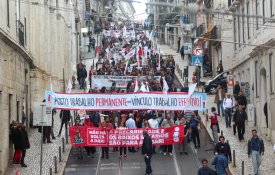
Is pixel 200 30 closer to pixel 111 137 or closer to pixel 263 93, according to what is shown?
pixel 263 93

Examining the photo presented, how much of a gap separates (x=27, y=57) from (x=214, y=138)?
9.84m

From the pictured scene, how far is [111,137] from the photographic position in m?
24.4

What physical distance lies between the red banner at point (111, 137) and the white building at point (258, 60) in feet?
15.5

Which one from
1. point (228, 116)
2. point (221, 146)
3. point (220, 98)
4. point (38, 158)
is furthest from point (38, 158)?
point (220, 98)

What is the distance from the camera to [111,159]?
24375mm

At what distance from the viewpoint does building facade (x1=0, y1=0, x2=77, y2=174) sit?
24.1 meters

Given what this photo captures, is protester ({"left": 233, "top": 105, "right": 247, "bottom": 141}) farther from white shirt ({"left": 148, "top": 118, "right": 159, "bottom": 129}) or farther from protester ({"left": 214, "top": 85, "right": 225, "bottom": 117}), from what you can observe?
protester ({"left": 214, "top": 85, "right": 225, "bottom": 117})

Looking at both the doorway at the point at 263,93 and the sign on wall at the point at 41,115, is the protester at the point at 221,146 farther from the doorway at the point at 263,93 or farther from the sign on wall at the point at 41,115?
the doorway at the point at 263,93

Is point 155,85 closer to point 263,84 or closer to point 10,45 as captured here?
point 263,84

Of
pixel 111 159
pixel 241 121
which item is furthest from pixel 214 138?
pixel 111 159

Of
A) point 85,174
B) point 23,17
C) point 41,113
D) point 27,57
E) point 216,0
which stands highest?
point 216,0

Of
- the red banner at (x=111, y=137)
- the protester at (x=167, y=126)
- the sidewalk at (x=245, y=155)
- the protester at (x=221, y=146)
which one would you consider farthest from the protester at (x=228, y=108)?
the protester at (x=221, y=146)

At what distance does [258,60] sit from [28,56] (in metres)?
10.9

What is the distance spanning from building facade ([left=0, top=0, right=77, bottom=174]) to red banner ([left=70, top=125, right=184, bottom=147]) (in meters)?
2.52
